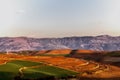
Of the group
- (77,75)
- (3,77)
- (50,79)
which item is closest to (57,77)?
(50,79)

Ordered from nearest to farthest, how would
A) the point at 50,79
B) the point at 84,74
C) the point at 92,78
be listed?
the point at 50,79 < the point at 92,78 < the point at 84,74

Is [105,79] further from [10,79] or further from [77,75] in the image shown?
[10,79]

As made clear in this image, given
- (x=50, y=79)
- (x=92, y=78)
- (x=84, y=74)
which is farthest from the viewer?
(x=84, y=74)

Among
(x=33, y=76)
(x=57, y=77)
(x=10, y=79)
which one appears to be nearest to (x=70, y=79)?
(x=57, y=77)

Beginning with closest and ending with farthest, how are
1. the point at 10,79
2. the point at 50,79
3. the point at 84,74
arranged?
the point at 10,79
the point at 50,79
the point at 84,74

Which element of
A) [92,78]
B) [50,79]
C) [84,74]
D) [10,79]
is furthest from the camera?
[84,74]

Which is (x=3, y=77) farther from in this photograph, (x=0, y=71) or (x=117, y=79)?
(x=117, y=79)

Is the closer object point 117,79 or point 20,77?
point 20,77

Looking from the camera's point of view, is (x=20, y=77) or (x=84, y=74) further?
(x=84, y=74)
